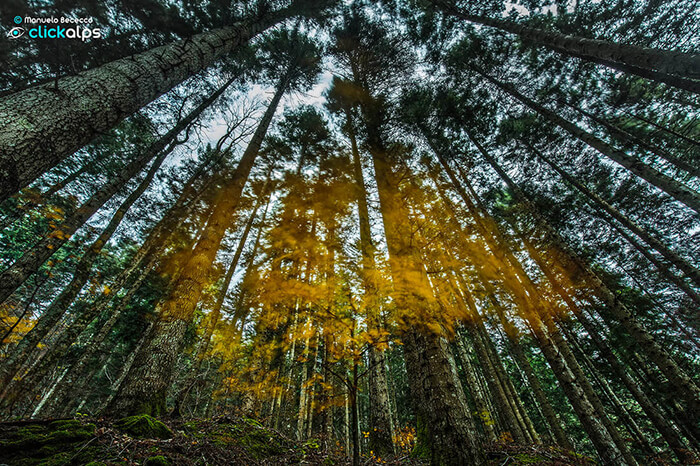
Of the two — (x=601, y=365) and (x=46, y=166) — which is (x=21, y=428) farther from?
Answer: (x=601, y=365)

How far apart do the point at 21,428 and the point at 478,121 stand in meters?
13.6

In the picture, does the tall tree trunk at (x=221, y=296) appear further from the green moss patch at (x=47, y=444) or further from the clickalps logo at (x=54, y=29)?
the clickalps logo at (x=54, y=29)

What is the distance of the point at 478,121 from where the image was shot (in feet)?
33.9

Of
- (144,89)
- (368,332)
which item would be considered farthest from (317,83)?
(368,332)

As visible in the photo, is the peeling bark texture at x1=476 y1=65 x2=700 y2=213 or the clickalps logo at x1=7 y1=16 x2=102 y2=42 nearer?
the clickalps logo at x1=7 y1=16 x2=102 y2=42

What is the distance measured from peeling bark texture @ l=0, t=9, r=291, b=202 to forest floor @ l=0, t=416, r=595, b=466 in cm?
221

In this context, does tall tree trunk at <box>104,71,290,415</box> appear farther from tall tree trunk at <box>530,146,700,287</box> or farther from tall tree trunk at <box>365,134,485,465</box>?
tall tree trunk at <box>530,146,700,287</box>

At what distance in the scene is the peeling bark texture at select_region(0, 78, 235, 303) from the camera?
14.3 ft

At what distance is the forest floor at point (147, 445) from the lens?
2.09 metres

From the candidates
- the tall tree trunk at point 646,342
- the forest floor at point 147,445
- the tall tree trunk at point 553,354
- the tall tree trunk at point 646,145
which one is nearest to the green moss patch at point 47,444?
the forest floor at point 147,445

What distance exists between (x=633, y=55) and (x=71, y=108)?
810 cm

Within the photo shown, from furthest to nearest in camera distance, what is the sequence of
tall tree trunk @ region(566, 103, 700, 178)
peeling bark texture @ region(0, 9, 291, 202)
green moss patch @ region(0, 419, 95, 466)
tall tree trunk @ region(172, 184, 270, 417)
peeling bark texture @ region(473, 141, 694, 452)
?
1. tall tree trunk @ region(172, 184, 270, 417)
2. tall tree trunk @ region(566, 103, 700, 178)
3. peeling bark texture @ region(473, 141, 694, 452)
4. green moss patch @ region(0, 419, 95, 466)
5. peeling bark texture @ region(0, 9, 291, 202)

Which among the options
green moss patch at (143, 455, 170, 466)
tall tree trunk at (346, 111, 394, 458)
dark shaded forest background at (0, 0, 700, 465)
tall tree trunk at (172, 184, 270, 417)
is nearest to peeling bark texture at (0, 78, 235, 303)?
dark shaded forest background at (0, 0, 700, 465)

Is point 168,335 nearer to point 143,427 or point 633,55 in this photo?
point 143,427
